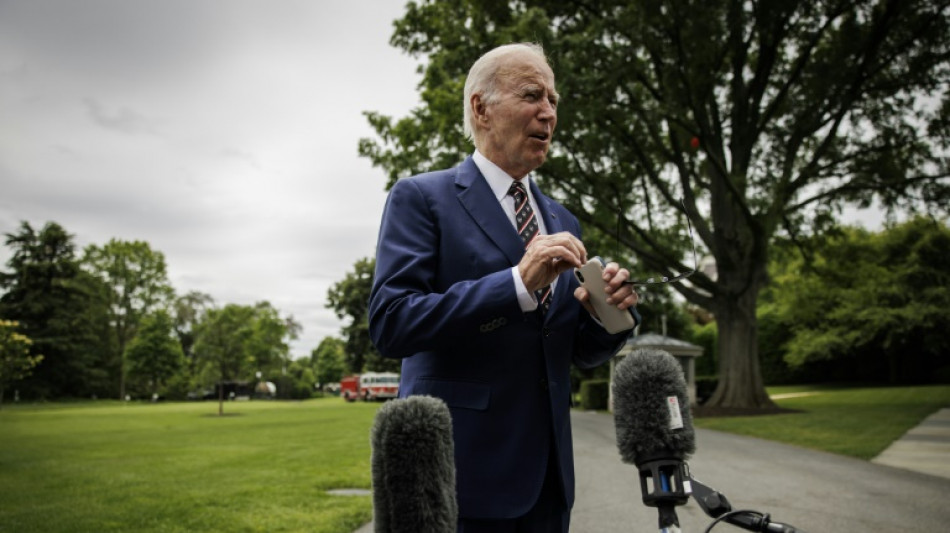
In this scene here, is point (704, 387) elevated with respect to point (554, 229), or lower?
lower

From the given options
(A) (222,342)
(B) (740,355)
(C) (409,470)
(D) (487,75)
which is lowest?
(C) (409,470)

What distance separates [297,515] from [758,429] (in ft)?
39.8

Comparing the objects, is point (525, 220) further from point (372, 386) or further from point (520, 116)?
point (372, 386)

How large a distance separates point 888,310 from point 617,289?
41.3 m

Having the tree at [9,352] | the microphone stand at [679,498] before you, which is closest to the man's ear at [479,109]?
the microphone stand at [679,498]

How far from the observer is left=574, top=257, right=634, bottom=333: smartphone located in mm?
1692

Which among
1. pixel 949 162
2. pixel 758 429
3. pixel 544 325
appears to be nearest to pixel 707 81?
pixel 949 162

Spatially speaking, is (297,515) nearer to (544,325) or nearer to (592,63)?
(544,325)

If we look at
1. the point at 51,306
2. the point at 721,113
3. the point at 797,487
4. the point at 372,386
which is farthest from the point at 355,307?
the point at 797,487

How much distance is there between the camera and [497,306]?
5.39 feet

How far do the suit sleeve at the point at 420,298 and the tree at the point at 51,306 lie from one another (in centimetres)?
4960

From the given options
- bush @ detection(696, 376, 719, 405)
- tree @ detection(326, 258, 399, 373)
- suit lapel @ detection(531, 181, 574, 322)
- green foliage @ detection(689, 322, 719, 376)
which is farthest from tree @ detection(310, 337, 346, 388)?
suit lapel @ detection(531, 181, 574, 322)

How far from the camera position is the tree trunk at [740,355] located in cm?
2077

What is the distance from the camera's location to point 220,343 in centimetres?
3525
